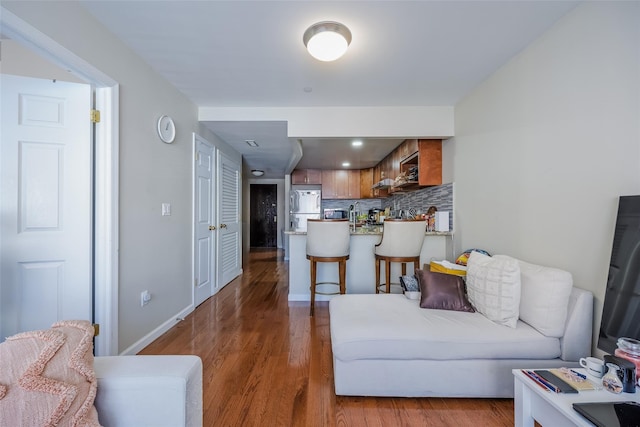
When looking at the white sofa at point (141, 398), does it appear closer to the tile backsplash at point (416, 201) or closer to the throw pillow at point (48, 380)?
the throw pillow at point (48, 380)

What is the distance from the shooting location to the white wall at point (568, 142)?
1349 millimetres

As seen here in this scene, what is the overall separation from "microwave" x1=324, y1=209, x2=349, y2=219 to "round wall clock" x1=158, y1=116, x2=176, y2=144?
3911 mm

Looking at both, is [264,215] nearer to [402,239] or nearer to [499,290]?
[402,239]

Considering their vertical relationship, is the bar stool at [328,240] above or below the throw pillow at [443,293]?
above

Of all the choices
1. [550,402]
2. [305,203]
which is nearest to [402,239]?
[550,402]

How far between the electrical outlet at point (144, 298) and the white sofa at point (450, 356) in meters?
1.62

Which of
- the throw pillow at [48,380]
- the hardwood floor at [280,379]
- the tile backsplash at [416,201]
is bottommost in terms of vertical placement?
the hardwood floor at [280,379]

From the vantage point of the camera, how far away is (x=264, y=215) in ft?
27.6

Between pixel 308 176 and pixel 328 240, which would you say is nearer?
pixel 328 240

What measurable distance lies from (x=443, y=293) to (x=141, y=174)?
251 centimetres

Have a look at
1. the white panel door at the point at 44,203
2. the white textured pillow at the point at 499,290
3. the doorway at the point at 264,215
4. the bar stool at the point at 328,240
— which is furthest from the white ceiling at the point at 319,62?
the doorway at the point at 264,215

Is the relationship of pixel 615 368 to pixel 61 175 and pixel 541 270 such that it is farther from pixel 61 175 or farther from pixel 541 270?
pixel 61 175

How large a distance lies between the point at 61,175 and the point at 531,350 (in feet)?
9.82

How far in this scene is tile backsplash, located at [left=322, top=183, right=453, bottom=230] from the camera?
3174 mm
